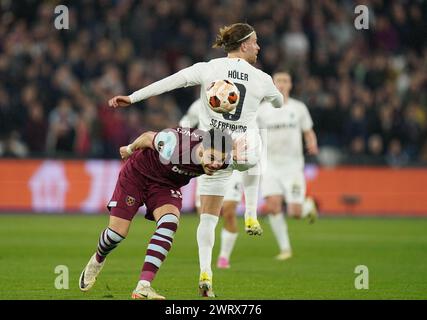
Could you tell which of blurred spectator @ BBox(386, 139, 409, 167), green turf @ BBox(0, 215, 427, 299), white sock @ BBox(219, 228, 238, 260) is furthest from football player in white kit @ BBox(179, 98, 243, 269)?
blurred spectator @ BBox(386, 139, 409, 167)

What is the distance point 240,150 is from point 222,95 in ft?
1.76

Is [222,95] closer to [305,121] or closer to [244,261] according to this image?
[244,261]

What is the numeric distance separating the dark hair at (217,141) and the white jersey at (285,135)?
6.36 m

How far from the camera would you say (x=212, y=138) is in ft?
29.7

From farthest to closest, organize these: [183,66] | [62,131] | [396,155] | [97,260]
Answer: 1. [183,66]
2. [396,155]
3. [62,131]
4. [97,260]

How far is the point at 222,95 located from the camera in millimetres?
9352

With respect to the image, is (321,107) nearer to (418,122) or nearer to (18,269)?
(418,122)

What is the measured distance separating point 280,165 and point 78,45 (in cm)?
889

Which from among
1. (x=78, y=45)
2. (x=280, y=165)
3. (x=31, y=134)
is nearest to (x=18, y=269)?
(x=280, y=165)

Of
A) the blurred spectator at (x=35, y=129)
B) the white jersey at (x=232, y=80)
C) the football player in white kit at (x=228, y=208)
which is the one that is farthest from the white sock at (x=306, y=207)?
the blurred spectator at (x=35, y=129)

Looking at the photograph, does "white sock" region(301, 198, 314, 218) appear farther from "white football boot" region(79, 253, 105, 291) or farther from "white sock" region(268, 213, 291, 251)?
"white football boot" region(79, 253, 105, 291)

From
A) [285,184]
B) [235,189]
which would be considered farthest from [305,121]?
[235,189]

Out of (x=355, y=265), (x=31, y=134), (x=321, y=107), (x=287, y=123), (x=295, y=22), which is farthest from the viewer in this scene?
(x=295, y=22)

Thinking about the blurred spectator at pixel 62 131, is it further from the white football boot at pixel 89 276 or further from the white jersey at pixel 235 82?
the white jersey at pixel 235 82
